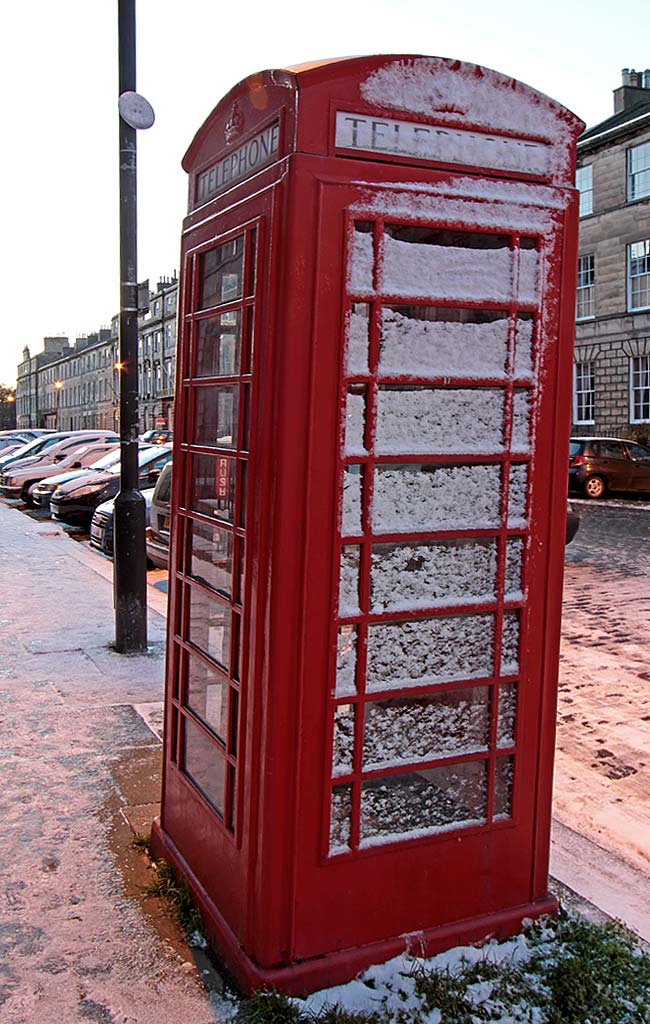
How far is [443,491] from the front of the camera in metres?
2.84

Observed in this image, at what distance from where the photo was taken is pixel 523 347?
9.45ft

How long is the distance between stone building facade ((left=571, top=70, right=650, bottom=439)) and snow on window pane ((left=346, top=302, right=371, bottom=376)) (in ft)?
92.5

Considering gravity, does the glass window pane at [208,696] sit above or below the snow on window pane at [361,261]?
below

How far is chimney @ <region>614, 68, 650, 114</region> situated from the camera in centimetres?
3306

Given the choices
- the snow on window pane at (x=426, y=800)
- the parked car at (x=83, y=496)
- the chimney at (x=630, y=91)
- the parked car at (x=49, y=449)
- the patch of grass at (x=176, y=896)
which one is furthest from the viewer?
the chimney at (x=630, y=91)

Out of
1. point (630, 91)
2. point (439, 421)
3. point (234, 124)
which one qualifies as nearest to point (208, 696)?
point (439, 421)

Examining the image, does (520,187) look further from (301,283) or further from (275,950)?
(275,950)

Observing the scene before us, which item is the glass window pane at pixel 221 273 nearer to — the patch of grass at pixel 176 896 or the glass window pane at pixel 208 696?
the glass window pane at pixel 208 696

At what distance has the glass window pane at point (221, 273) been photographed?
2.91 meters

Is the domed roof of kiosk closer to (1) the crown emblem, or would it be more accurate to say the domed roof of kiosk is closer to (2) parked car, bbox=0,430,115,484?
(1) the crown emblem

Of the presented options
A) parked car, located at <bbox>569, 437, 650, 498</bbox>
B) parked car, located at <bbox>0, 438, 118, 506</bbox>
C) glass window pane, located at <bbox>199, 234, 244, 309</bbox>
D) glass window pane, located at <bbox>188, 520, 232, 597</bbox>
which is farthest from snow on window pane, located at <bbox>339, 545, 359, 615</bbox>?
parked car, located at <bbox>569, 437, 650, 498</bbox>

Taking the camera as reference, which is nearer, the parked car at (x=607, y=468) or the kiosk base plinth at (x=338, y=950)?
the kiosk base plinth at (x=338, y=950)

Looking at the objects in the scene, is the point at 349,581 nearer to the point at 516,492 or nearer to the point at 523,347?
the point at 516,492

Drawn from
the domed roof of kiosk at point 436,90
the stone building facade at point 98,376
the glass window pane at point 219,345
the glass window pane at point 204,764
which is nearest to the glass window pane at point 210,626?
the glass window pane at point 204,764
